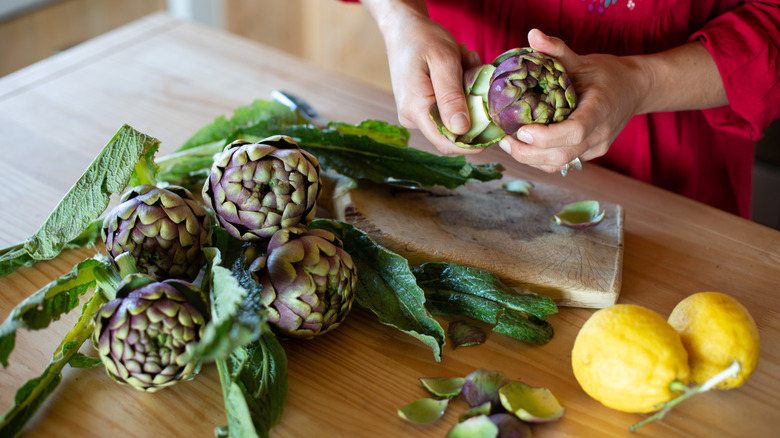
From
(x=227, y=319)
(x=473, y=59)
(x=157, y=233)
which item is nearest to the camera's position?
(x=227, y=319)

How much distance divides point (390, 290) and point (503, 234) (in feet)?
0.70

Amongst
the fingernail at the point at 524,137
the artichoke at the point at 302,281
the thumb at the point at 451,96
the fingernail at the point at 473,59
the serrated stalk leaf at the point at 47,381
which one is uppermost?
the fingernail at the point at 473,59

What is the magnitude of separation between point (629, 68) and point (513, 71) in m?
0.25

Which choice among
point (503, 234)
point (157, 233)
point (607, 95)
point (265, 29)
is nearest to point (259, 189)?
point (157, 233)

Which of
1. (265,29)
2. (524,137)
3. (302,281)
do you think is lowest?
(265,29)

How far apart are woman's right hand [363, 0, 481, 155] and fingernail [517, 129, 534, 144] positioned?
0.06m

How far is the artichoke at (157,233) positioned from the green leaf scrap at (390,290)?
15 centimetres

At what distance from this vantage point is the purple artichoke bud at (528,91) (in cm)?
75

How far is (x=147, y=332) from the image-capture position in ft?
1.96

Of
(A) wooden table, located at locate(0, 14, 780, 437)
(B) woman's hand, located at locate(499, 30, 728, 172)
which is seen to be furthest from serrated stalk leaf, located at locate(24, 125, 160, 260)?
(B) woman's hand, located at locate(499, 30, 728, 172)

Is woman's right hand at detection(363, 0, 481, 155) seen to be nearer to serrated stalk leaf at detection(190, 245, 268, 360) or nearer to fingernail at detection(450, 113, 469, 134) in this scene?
fingernail at detection(450, 113, 469, 134)

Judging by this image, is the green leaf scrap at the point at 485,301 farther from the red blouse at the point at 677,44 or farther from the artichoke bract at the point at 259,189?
the red blouse at the point at 677,44

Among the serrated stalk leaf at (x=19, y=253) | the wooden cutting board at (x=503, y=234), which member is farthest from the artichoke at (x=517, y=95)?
the serrated stalk leaf at (x=19, y=253)

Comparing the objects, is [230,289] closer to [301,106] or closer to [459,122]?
[459,122]
